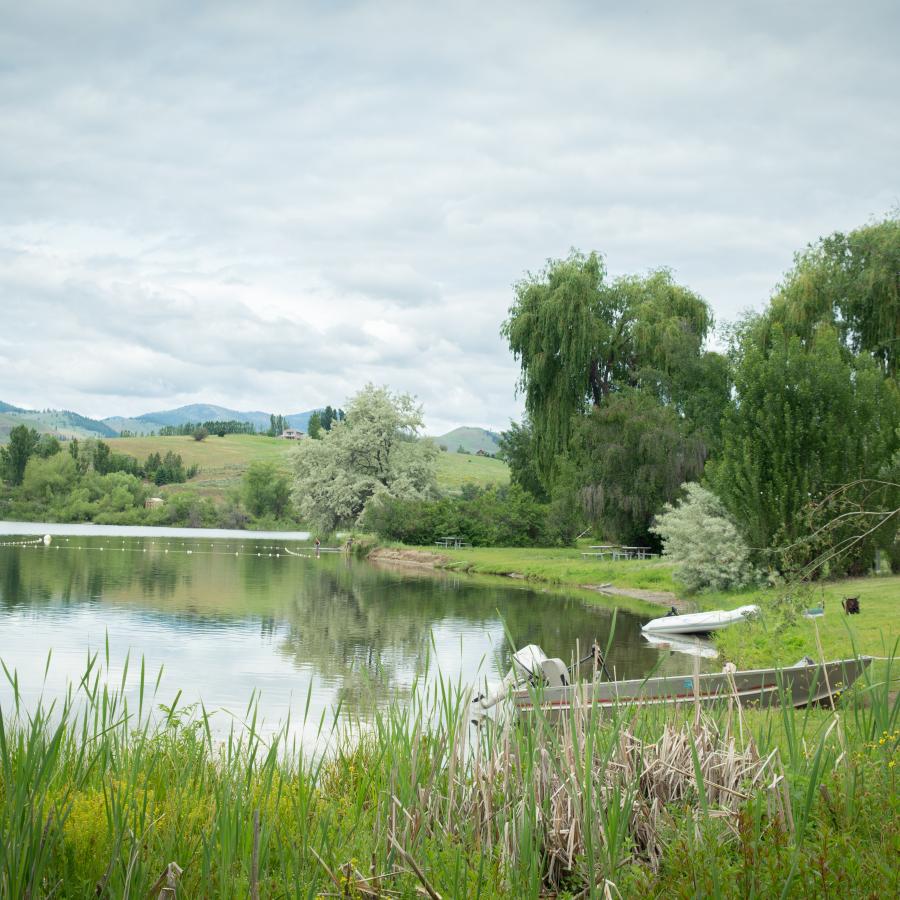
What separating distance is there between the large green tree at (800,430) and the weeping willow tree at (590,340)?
13807mm

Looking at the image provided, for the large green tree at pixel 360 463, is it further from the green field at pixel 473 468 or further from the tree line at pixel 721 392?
the green field at pixel 473 468

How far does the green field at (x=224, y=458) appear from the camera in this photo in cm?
14712

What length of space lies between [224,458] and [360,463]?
113 meters

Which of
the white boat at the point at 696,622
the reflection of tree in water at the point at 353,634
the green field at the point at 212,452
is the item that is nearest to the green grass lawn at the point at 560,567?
the reflection of tree in water at the point at 353,634

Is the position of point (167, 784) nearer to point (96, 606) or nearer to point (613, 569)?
point (96, 606)

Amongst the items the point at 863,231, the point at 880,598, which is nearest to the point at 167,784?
the point at 880,598

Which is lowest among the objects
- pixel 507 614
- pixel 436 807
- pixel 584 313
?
pixel 507 614

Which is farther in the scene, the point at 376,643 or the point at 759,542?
the point at 759,542

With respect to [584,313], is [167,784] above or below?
below

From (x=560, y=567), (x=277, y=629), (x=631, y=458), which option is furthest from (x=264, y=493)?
(x=277, y=629)

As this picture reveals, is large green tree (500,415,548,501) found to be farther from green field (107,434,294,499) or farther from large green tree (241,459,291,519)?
green field (107,434,294,499)

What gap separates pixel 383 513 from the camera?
56500mm

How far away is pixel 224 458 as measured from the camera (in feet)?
554

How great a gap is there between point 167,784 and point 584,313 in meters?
36.8
